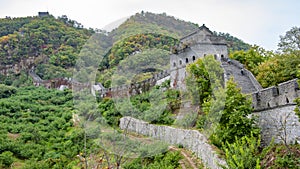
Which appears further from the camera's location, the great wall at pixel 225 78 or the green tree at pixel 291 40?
the green tree at pixel 291 40

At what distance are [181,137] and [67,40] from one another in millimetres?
51524

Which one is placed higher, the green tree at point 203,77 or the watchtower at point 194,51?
the watchtower at point 194,51

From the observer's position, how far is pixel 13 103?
35.8 meters

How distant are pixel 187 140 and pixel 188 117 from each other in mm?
2509

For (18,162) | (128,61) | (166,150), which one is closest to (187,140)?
(166,150)

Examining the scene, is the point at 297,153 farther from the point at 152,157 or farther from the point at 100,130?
the point at 100,130

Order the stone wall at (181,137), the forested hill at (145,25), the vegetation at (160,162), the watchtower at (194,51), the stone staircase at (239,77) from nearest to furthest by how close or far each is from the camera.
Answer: the forested hill at (145,25)
the stone wall at (181,137)
the vegetation at (160,162)
the stone staircase at (239,77)
the watchtower at (194,51)

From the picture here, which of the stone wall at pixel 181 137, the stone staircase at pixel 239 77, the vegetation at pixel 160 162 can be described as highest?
the stone staircase at pixel 239 77

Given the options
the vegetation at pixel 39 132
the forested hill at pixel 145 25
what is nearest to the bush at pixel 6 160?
the vegetation at pixel 39 132

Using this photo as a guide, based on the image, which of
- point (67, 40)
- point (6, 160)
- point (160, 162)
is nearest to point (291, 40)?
point (160, 162)

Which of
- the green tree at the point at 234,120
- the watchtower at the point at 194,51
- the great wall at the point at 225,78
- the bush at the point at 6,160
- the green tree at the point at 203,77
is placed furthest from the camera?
the watchtower at the point at 194,51

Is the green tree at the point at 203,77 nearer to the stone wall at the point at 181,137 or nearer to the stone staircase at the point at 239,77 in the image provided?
the stone staircase at the point at 239,77

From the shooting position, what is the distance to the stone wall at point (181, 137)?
44.7 ft

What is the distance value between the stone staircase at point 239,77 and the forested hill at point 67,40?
3135mm
